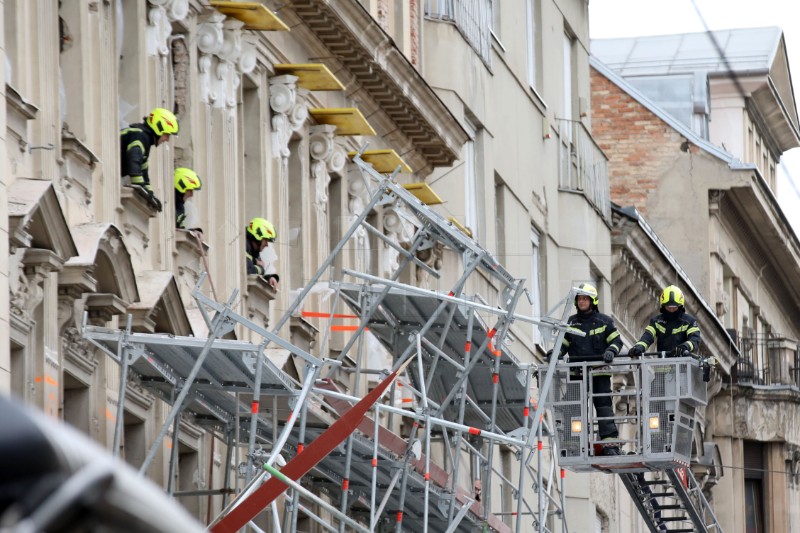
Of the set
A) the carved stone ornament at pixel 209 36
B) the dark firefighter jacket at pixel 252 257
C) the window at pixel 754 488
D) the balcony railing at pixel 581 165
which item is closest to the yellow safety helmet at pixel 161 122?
the carved stone ornament at pixel 209 36

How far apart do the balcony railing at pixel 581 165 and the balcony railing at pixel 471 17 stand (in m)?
5.45

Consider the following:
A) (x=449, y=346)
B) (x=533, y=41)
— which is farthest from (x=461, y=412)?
(x=533, y=41)

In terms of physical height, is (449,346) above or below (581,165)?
below

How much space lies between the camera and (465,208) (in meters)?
31.4

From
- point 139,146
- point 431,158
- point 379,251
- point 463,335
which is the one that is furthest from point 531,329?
point 139,146

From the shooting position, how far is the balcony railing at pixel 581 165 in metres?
38.2

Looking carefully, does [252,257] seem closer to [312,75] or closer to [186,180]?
[312,75]

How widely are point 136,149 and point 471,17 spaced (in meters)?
15.6

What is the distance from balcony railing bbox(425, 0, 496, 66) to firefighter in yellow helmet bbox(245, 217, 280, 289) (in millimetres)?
9908

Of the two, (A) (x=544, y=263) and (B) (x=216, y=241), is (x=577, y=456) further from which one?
(A) (x=544, y=263)

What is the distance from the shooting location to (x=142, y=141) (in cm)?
1641

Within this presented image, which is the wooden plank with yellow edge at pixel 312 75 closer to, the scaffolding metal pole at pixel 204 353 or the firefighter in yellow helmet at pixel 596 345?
the firefighter in yellow helmet at pixel 596 345

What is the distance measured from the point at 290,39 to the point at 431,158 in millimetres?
6444

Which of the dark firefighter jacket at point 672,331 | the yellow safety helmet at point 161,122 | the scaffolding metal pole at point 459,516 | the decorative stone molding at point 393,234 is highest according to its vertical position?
the decorative stone molding at point 393,234
